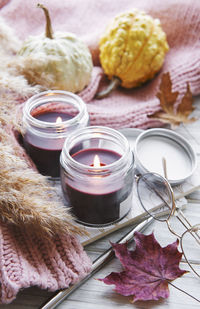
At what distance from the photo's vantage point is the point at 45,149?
0.81m

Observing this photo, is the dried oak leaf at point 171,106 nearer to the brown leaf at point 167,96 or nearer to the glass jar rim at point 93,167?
the brown leaf at point 167,96

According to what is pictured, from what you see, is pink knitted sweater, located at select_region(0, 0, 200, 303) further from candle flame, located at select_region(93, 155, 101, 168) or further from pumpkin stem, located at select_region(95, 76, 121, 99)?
candle flame, located at select_region(93, 155, 101, 168)

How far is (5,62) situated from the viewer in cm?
89

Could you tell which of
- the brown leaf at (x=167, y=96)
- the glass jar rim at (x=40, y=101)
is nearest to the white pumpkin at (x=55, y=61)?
the glass jar rim at (x=40, y=101)

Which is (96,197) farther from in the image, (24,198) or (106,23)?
(106,23)

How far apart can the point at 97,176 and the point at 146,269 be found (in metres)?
0.18

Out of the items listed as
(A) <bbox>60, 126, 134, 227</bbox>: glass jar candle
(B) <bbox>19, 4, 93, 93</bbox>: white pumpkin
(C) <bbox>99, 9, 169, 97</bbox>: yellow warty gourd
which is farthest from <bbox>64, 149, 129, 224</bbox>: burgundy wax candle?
(C) <bbox>99, 9, 169, 97</bbox>: yellow warty gourd

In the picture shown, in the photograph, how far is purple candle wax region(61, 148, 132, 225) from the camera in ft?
2.34

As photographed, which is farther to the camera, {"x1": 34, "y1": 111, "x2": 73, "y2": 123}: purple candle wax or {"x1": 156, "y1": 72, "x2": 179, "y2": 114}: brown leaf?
{"x1": 156, "y1": 72, "x2": 179, "y2": 114}: brown leaf

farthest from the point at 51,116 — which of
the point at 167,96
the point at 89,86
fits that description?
the point at 167,96

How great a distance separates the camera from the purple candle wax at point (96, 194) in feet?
2.34

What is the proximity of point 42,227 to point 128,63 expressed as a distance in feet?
1.75

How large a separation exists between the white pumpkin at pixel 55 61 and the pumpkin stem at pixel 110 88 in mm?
97

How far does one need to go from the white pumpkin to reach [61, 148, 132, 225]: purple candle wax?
0.23m
